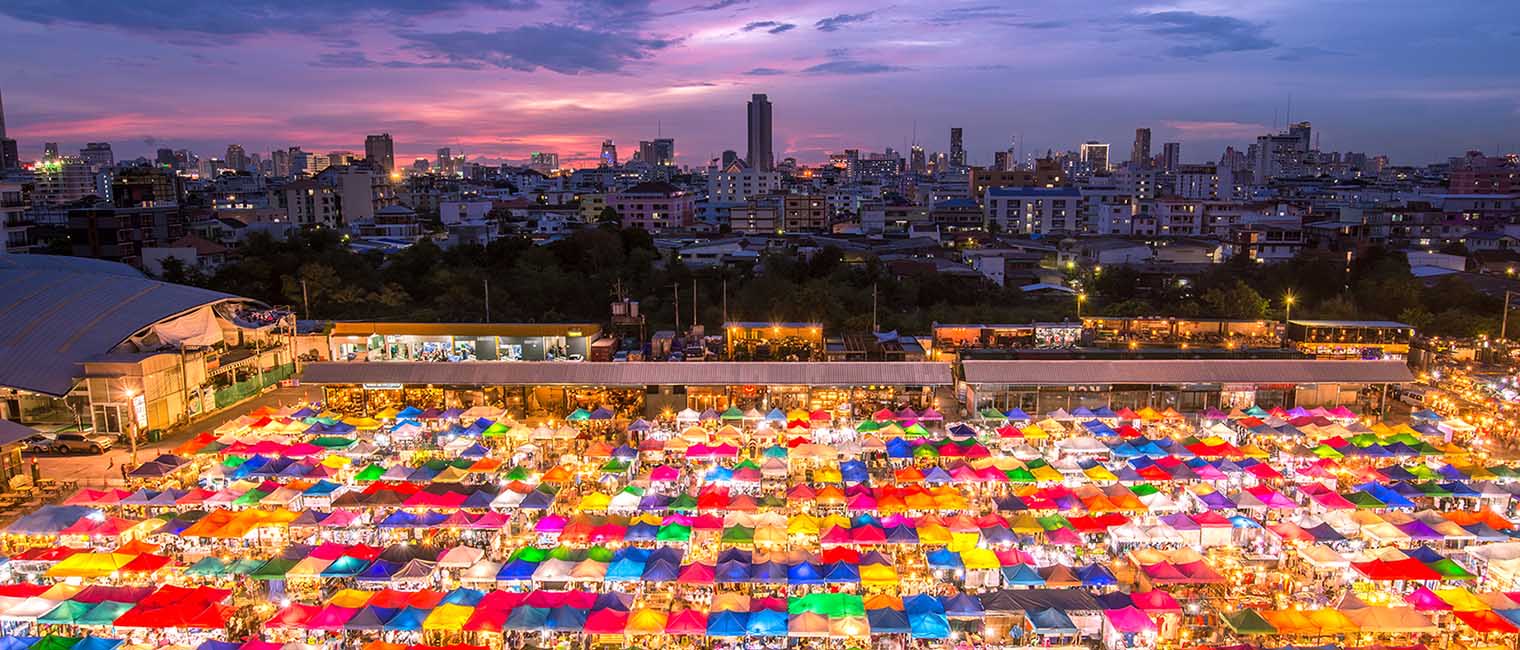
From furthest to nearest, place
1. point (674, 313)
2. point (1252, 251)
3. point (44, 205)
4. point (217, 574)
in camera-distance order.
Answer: point (44, 205)
point (1252, 251)
point (674, 313)
point (217, 574)

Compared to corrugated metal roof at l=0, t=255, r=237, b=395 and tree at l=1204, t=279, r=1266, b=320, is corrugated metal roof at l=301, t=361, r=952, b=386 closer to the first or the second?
corrugated metal roof at l=0, t=255, r=237, b=395

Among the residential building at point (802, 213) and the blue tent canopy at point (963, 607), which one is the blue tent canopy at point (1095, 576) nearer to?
the blue tent canopy at point (963, 607)

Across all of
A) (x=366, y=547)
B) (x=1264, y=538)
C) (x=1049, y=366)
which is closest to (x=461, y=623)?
(x=366, y=547)

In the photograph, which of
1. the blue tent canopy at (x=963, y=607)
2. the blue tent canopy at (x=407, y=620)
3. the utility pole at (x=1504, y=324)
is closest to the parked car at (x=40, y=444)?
the blue tent canopy at (x=407, y=620)

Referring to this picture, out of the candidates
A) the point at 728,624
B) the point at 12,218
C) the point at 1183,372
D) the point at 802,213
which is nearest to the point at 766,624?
the point at 728,624

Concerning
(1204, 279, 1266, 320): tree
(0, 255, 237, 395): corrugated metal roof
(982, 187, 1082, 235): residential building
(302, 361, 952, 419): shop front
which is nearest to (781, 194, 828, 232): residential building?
(982, 187, 1082, 235): residential building

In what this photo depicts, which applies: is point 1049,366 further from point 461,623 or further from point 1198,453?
point 461,623
